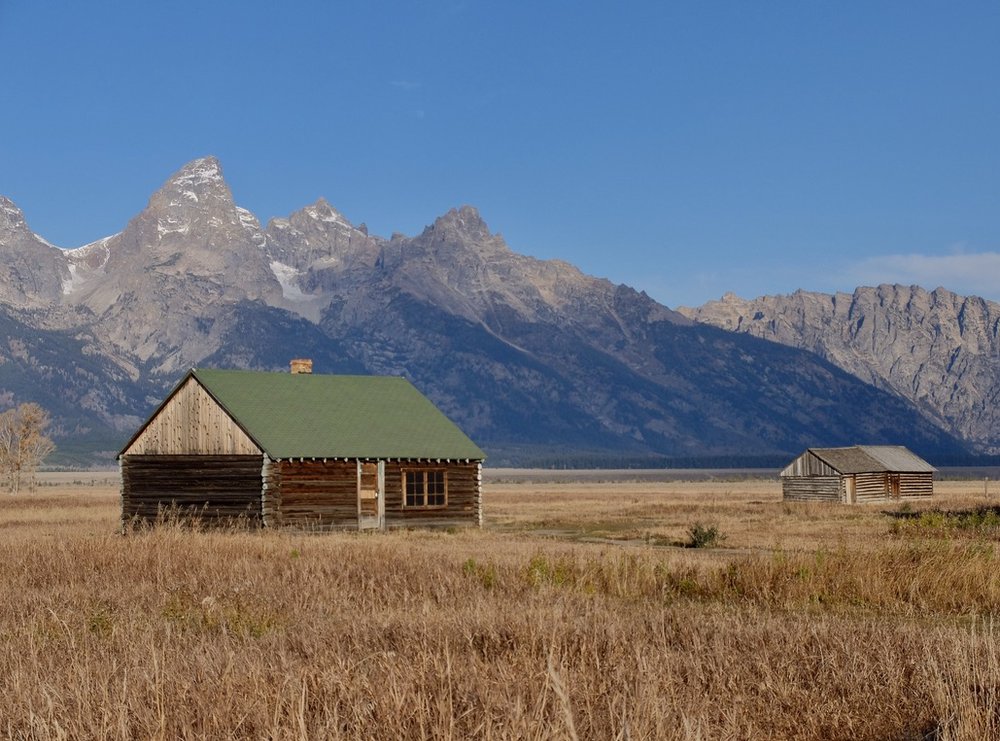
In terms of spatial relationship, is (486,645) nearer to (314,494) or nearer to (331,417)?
(314,494)

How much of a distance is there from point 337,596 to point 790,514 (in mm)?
43081

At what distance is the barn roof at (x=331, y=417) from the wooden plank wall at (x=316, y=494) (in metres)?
0.70

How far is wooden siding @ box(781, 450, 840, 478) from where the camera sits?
69875 millimetres

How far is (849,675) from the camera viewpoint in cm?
833

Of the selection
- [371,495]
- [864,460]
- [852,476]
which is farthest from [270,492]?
[864,460]

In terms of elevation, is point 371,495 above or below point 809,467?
above

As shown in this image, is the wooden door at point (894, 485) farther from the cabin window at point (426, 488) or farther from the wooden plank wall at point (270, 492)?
the wooden plank wall at point (270, 492)

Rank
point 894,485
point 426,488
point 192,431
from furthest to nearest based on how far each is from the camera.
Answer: point 894,485
point 426,488
point 192,431

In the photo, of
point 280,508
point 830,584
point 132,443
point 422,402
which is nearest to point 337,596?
point 830,584

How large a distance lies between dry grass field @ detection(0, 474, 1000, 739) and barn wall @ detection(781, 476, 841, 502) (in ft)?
174

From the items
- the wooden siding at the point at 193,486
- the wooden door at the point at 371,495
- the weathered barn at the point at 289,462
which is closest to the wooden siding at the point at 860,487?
the weathered barn at the point at 289,462

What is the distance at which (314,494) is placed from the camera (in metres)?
38.4

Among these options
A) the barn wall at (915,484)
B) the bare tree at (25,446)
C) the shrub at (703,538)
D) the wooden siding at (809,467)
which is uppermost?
the bare tree at (25,446)

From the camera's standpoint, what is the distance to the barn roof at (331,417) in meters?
38.7
